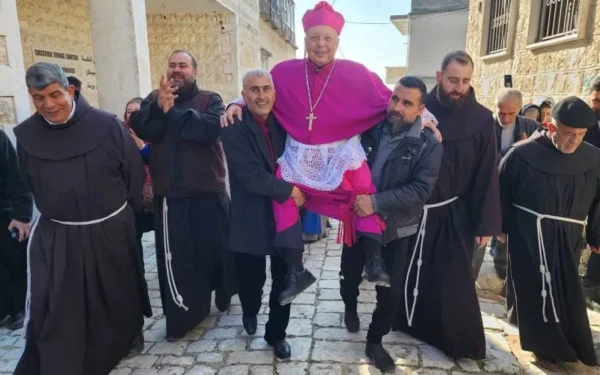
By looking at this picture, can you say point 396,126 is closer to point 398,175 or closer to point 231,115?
point 398,175

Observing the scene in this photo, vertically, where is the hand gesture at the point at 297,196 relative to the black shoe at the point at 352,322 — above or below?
above

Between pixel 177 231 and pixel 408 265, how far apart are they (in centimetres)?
177

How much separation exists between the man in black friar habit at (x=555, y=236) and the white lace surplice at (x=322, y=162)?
1.32 metres

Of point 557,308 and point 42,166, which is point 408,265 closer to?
point 557,308

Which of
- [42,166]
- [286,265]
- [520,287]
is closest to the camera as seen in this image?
[42,166]

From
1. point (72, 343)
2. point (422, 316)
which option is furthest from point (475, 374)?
point (72, 343)

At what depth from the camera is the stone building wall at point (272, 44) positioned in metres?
14.8

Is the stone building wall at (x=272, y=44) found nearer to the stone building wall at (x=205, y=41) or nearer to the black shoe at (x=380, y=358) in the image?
the stone building wall at (x=205, y=41)

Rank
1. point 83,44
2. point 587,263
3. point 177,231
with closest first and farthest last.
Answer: point 177,231
point 587,263
point 83,44

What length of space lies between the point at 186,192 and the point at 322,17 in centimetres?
161

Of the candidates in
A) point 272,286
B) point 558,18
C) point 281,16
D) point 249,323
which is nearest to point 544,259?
point 272,286

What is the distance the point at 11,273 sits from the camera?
3.58 meters

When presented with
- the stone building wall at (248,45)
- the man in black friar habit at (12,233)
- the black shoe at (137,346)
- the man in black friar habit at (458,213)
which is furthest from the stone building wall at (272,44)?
the black shoe at (137,346)

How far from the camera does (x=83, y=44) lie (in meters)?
7.93
